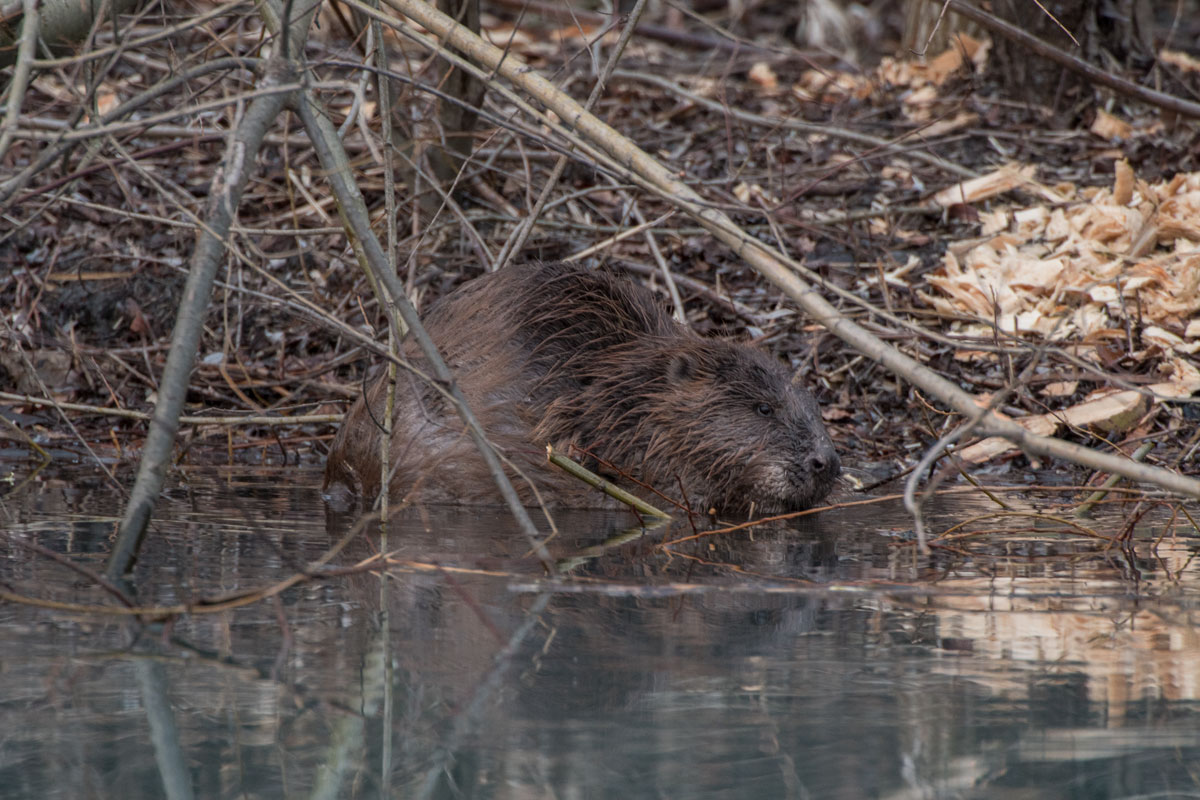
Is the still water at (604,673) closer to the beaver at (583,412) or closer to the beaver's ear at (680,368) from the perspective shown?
the beaver at (583,412)

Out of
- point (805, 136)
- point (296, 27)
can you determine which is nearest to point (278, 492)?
point (296, 27)

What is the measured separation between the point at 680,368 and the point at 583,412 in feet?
1.13

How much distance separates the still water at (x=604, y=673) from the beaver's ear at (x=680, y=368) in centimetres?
107

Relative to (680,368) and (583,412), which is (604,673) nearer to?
(583,412)

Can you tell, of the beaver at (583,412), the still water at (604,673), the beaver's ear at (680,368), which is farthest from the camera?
the beaver's ear at (680,368)

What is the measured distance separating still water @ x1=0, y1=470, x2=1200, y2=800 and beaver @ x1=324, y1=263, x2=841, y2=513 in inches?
29.9

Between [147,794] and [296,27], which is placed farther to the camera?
[296,27]

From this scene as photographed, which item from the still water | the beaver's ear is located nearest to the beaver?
the beaver's ear

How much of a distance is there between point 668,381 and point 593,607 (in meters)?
1.70

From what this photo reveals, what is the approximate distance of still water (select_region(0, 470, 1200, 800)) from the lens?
5.21 feet

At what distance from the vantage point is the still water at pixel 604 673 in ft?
5.21

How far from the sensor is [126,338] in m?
5.28

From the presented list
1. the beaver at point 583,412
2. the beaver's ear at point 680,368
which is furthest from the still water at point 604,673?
the beaver's ear at point 680,368

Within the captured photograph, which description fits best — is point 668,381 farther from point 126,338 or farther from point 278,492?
point 126,338
